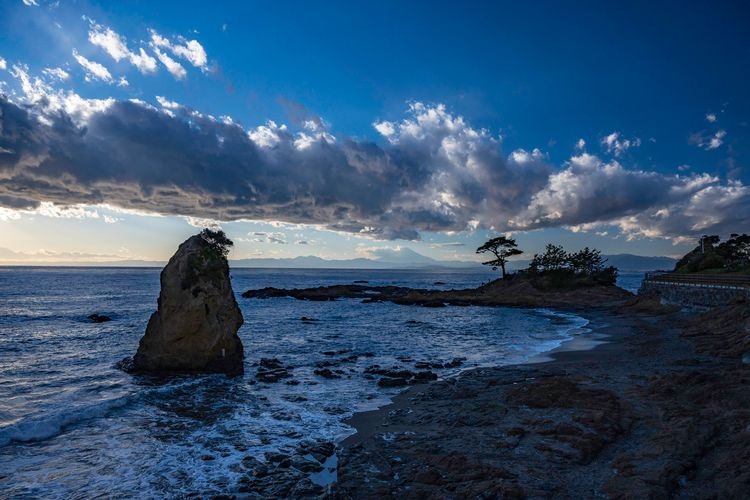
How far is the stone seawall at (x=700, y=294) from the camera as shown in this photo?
3012 cm

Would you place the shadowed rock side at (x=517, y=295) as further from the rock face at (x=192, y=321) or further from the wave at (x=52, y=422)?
the wave at (x=52, y=422)

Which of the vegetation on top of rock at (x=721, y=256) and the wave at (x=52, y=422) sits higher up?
the vegetation on top of rock at (x=721, y=256)

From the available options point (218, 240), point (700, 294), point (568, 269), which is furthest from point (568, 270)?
point (218, 240)

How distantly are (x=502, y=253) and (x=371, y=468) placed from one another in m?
78.1

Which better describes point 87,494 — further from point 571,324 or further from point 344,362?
point 571,324

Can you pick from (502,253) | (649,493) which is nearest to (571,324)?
(649,493)

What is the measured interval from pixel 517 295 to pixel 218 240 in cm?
5382

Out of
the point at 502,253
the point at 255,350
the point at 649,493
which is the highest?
the point at 502,253

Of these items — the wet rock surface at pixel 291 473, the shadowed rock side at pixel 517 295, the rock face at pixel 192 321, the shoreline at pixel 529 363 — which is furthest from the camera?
the shadowed rock side at pixel 517 295

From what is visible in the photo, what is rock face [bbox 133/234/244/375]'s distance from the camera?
19375mm

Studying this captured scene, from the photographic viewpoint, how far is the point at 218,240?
71.8ft

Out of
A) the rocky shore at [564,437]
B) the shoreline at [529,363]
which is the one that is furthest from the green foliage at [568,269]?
the rocky shore at [564,437]

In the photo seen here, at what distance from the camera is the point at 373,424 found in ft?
40.2

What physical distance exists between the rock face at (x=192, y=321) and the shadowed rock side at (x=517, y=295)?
4565 cm
